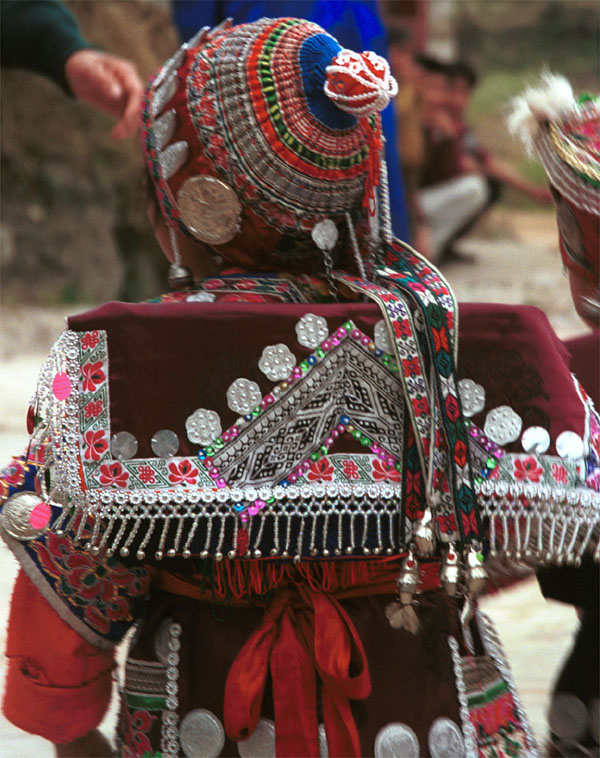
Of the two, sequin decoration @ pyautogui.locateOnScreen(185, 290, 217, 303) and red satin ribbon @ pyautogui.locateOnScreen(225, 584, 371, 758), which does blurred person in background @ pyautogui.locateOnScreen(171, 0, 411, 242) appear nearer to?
sequin decoration @ pyautogui.locateOnScreen(185, 290, 217, 303)

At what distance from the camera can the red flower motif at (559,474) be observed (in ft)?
4.23

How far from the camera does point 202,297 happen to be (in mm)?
1411

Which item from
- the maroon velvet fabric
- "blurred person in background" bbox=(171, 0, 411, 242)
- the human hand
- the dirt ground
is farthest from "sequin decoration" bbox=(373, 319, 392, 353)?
"blurred person in background" bbox=(171, 0, 411, 242)

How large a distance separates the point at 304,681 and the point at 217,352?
1.43 feet

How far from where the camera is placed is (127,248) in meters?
7.82

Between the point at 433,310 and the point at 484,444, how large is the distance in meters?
0.16

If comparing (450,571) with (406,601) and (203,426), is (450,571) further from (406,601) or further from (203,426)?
(203,426)

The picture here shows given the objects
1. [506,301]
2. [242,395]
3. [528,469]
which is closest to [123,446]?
[242,395]

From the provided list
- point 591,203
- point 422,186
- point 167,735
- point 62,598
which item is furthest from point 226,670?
point 422,186

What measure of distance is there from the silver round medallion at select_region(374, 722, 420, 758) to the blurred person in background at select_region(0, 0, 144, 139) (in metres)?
1.50

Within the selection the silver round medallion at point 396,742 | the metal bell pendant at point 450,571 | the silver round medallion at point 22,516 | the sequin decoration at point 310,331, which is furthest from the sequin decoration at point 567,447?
the silver round medallion at point 22,516

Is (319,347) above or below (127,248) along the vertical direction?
above

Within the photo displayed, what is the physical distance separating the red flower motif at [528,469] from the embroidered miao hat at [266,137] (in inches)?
15.3

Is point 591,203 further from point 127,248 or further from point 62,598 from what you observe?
point 127,248
